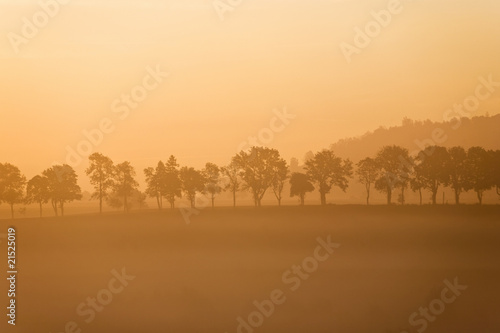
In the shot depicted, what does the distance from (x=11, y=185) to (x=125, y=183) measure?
3167 mm

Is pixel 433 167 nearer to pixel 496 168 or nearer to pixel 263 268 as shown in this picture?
pixel 496 168

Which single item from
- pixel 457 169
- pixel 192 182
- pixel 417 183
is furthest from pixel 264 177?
pixel 457 169

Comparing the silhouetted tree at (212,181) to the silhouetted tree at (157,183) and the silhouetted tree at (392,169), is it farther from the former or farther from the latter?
the silhouetted tree at (392,169)

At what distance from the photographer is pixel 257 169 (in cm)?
1595

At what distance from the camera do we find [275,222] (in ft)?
50.9

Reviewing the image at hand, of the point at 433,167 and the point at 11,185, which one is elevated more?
the point at 433,167

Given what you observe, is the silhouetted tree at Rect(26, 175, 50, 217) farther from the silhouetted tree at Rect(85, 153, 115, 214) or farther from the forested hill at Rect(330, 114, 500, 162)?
the forested hill at Rect(330, 114, 500, 162)

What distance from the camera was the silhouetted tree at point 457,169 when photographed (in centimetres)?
1457

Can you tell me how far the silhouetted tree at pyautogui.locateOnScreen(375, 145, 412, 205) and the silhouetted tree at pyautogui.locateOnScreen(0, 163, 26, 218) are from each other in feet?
32.8

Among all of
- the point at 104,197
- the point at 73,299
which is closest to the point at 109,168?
the point at 104,197

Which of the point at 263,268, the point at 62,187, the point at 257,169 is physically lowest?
the point at 263,268

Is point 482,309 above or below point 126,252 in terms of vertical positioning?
below

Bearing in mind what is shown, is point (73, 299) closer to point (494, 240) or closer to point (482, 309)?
point (482, 309)

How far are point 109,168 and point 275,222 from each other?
5.06 metres
